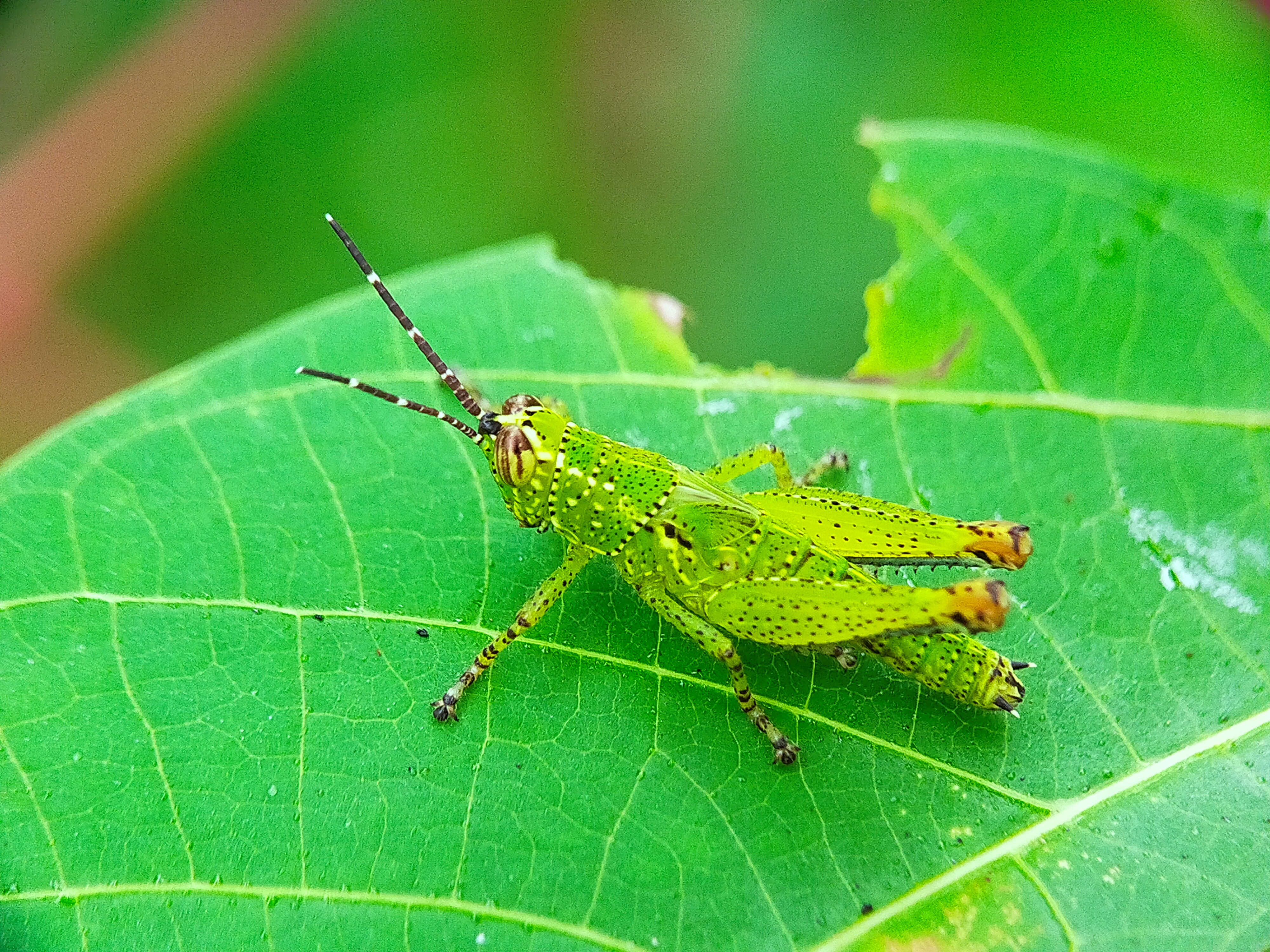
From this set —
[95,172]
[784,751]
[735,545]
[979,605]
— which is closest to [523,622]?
[735,545]

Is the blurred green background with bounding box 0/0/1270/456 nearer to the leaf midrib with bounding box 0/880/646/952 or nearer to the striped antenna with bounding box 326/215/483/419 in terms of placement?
the striped antenna with bounding box 326/215/483/419

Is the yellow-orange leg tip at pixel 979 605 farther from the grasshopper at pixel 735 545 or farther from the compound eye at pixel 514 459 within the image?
the compound eye at pixel 514 459

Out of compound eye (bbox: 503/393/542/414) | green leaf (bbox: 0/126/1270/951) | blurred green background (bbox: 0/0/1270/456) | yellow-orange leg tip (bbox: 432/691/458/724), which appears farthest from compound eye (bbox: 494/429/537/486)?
blurred green background (bbox: 0/0/1270/456)

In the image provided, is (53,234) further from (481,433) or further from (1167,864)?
(1167,864)

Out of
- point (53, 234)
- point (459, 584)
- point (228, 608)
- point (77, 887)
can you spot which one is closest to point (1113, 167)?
point (459, 584)

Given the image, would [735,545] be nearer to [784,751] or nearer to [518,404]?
[784,751]
